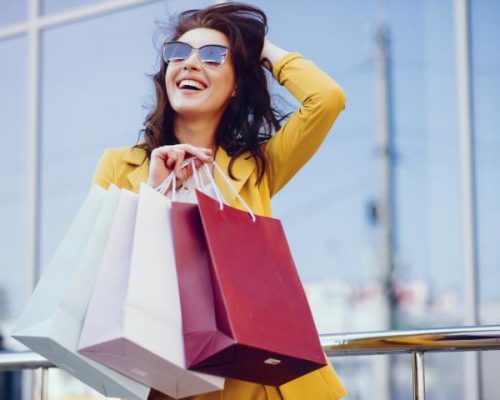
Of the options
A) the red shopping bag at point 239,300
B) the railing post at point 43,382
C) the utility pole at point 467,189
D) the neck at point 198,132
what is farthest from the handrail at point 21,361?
the utility pole at point 467,189

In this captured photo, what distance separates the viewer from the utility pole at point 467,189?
5059 millimetres

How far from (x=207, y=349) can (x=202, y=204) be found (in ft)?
0.96

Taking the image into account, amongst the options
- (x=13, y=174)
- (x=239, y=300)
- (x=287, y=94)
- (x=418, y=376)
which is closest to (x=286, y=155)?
(x=239, y=300)

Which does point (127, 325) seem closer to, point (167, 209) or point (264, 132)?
point (167, 209)

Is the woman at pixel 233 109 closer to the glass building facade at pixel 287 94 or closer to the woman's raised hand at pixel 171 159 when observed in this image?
the woman's raised hand at pixel 171 159

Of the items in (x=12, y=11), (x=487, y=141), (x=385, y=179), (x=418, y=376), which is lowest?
(x=418, y=376)

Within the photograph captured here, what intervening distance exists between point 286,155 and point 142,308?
0.69m

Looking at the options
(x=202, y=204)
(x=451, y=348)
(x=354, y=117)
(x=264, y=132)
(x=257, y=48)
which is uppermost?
(x=354, y=117)

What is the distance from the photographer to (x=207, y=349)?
73.2 inches

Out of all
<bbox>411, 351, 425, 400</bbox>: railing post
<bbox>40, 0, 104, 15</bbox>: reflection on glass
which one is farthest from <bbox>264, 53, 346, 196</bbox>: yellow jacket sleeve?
<bbox>40, 0, 104, 15</bbox>: reflection on glass

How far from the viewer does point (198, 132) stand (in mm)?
2441

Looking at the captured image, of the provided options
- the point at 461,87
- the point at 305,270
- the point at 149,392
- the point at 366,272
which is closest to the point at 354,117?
the point at 305,270

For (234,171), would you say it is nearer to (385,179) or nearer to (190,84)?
(190,84)

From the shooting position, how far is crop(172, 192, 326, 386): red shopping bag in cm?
187
